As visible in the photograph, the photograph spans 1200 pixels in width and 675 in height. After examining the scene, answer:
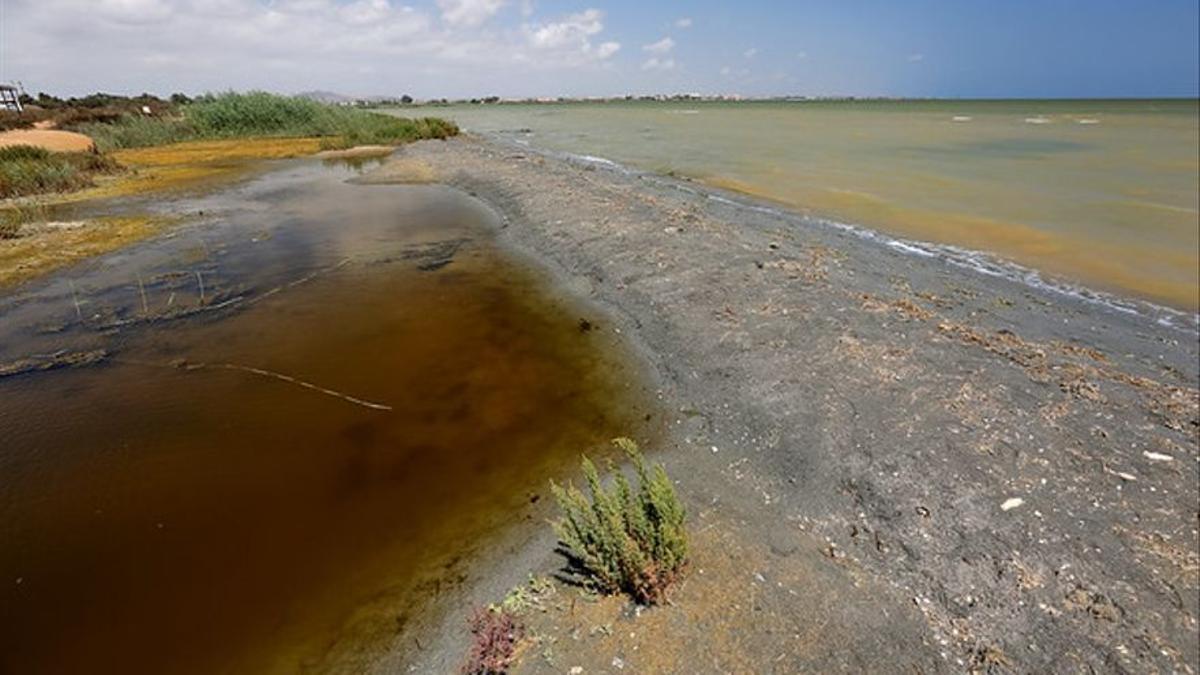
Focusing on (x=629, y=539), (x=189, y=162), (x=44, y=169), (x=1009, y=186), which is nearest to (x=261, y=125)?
(x=189, y=162)

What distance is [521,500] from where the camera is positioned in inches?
243

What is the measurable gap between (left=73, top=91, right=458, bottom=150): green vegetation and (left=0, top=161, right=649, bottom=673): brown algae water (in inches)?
1341

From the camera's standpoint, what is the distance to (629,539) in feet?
A: 15.8

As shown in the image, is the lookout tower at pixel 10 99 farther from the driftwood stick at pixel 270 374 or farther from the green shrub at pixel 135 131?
the driftwood stick at pixel 270 374

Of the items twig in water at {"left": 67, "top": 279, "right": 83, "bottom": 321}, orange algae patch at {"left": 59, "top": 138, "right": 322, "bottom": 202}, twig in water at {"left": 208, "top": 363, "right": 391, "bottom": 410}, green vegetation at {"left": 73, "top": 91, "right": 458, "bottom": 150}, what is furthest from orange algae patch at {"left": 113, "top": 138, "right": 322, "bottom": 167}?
twig in water at {"left": 208, "top": 363, "right": 391, "bottom": 410}

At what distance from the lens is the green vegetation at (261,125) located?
143 feet

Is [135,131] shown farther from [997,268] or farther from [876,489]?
[876,489]

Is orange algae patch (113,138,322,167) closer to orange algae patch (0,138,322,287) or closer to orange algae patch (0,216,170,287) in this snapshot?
orange algae patch (0,138,322,287)

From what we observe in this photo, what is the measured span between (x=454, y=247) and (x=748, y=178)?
584 inches

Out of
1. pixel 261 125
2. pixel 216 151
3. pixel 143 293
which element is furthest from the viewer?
pixel 261 125

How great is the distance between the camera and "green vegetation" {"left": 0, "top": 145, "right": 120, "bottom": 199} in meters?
24.0

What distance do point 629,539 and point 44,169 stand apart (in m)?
33.9

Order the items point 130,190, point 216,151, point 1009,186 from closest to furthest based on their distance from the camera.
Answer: point 1009,186 < point 130,190 < point 216,151

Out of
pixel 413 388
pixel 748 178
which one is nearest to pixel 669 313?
pixel 413 388
